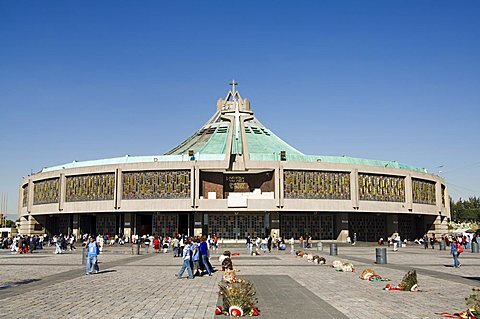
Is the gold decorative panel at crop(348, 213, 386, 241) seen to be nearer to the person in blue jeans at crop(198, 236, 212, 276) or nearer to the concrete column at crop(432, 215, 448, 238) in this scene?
the concrete column at crop(432, 215, 448, 238)

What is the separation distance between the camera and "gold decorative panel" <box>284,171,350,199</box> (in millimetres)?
66938

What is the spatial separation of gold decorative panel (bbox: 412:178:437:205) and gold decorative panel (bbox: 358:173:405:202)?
3.03 metres

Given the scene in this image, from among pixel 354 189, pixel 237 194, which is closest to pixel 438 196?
pixel 354 189

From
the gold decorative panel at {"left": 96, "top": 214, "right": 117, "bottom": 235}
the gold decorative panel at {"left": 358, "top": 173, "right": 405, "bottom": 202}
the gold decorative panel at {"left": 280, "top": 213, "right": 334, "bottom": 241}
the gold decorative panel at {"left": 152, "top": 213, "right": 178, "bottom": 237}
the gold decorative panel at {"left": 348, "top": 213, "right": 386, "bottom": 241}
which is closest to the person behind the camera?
the gold decorative panel at {"left": 358, "top": 173, "right": 405, "bottom": 202}

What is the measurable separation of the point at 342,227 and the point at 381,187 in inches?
324

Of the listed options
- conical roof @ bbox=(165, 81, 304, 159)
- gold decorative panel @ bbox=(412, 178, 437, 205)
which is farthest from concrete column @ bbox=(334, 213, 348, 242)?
conical roof @ bbox=(165, 81, 304, 159)

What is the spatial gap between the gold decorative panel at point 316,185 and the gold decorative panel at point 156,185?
13796 mm

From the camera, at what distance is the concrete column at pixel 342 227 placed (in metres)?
69.3

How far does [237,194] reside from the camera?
6762cm

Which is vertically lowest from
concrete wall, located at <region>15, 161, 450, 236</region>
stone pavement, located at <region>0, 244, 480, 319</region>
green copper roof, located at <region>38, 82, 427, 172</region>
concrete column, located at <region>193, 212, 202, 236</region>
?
stone pavement, located at <region>0, 244, 480, 319</region>

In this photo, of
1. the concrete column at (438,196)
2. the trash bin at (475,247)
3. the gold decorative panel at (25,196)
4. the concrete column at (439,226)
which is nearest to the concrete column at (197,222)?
the trash bin at (475,247)

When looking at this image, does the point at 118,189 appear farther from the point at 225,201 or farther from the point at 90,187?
the point at 225,201

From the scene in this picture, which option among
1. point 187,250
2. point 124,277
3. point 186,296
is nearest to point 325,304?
point 186,296

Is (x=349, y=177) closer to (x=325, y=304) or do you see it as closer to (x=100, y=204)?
(x=100, y=204)
